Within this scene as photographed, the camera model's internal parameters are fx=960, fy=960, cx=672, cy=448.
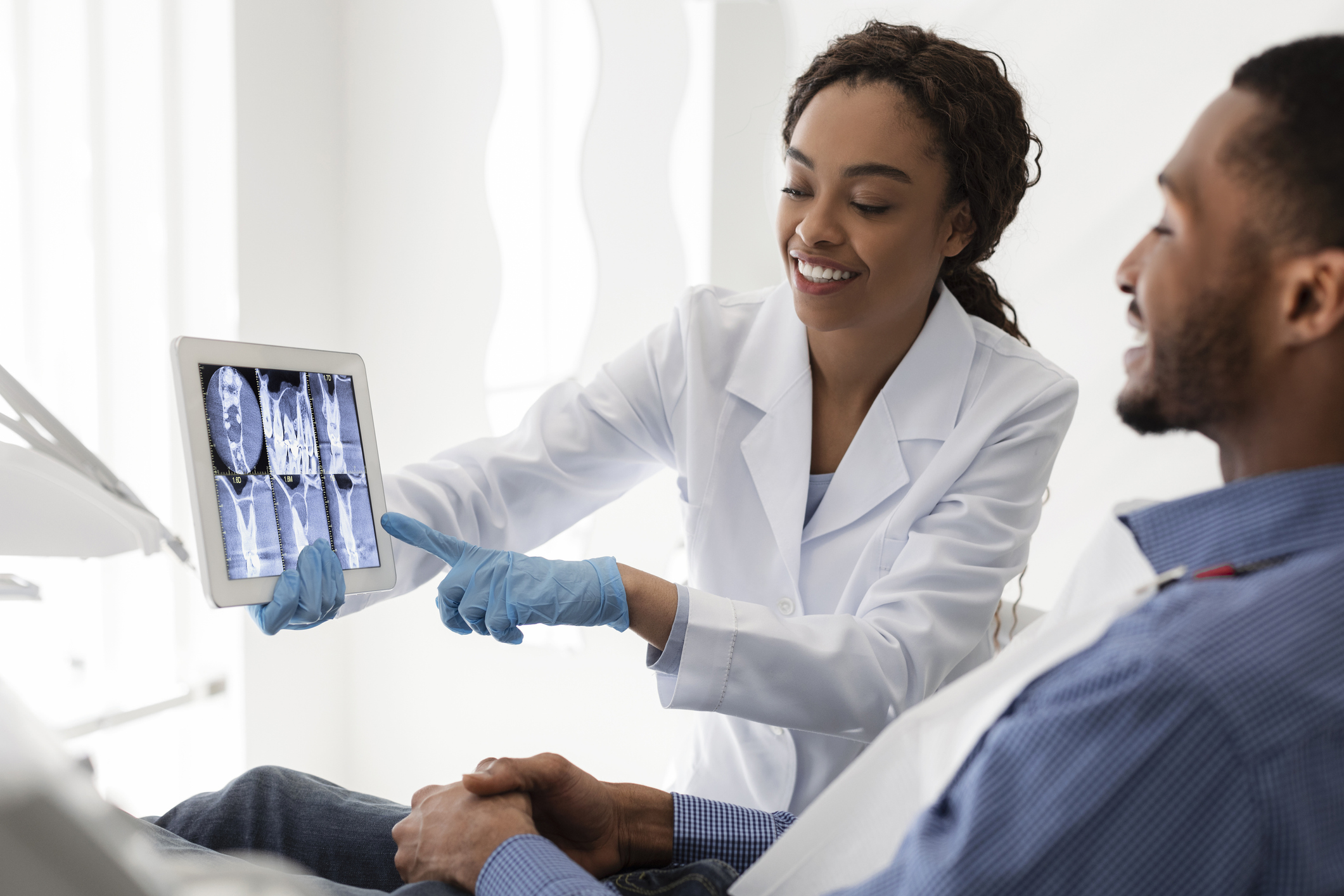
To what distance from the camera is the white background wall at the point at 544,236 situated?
207 centimetres

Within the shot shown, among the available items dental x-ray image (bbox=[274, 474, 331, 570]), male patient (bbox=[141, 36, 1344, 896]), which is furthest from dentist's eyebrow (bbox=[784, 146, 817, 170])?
dental x-ray image (bbox=[274, 474, 331, 570])

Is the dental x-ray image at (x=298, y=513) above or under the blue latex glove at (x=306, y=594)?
above

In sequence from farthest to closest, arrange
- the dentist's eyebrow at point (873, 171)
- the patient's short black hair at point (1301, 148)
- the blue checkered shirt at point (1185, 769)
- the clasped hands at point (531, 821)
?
the dentist's eyebrow at point (873, 171) → the clasped hands at point (531, 821) → the patient's short black hair at point (1301, 148) → the blue checkered shirt at point (1185, 769)

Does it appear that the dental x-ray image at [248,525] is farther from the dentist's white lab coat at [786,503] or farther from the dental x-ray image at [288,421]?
the dentist's white lab coat at [786,503]

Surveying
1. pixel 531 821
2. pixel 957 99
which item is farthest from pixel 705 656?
pixel 957 99

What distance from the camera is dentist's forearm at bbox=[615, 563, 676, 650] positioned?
1200 millimetres

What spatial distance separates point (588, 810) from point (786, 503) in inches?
23.0

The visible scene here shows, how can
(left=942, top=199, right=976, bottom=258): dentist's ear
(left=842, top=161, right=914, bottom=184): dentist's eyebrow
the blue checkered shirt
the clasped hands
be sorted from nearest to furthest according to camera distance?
the blue checkered shirt → the clasped hands → (left=842, top=161, right=914, bottom=184): dentist's eyebrow → (left=942, top=199, right=976, bottom=258): dentist's ear

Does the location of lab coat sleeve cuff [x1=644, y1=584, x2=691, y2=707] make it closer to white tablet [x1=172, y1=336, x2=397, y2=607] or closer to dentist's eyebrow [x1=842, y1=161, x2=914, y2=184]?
white tablet [x1=172, y1=336, x2=397, y2=607]

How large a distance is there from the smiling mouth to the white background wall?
0.91 meters

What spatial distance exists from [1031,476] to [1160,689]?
2.62 ft

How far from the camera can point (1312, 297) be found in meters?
0.70

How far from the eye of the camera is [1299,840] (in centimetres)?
58

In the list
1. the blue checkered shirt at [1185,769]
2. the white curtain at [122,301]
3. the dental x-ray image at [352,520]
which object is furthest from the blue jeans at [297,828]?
the white curtain at [122,301]
